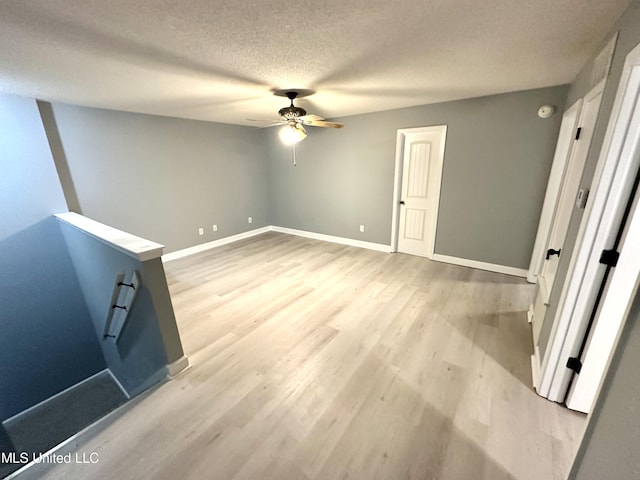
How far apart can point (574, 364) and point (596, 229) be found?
87 cm

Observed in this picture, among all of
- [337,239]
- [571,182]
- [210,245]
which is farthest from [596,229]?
[210,245]

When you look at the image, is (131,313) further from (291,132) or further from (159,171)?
(159,171)

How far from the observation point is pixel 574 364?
60.7 inches

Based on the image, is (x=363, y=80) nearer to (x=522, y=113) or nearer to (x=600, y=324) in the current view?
(x=522, y=113)

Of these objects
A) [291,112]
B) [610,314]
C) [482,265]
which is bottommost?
[482,265]

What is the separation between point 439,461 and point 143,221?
467 cm

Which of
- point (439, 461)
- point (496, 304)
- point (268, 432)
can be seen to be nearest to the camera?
point (439, 461)

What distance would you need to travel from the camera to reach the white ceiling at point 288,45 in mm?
1301

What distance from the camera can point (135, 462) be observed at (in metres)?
1.37

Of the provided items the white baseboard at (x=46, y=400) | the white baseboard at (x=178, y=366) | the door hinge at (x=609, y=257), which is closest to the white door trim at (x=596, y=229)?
the door hinge at (x=609, y=257)

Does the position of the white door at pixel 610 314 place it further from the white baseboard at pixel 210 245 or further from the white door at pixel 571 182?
the white baseboard at pixel 210 245

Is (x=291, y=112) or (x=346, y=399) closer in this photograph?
(x=346, y=399)

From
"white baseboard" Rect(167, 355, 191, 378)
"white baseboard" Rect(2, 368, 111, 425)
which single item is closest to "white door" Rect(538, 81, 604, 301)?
"white baseboard" Rect(167, 355, 191, 378)

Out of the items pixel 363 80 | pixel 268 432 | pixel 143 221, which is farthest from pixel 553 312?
pixel 143 221
